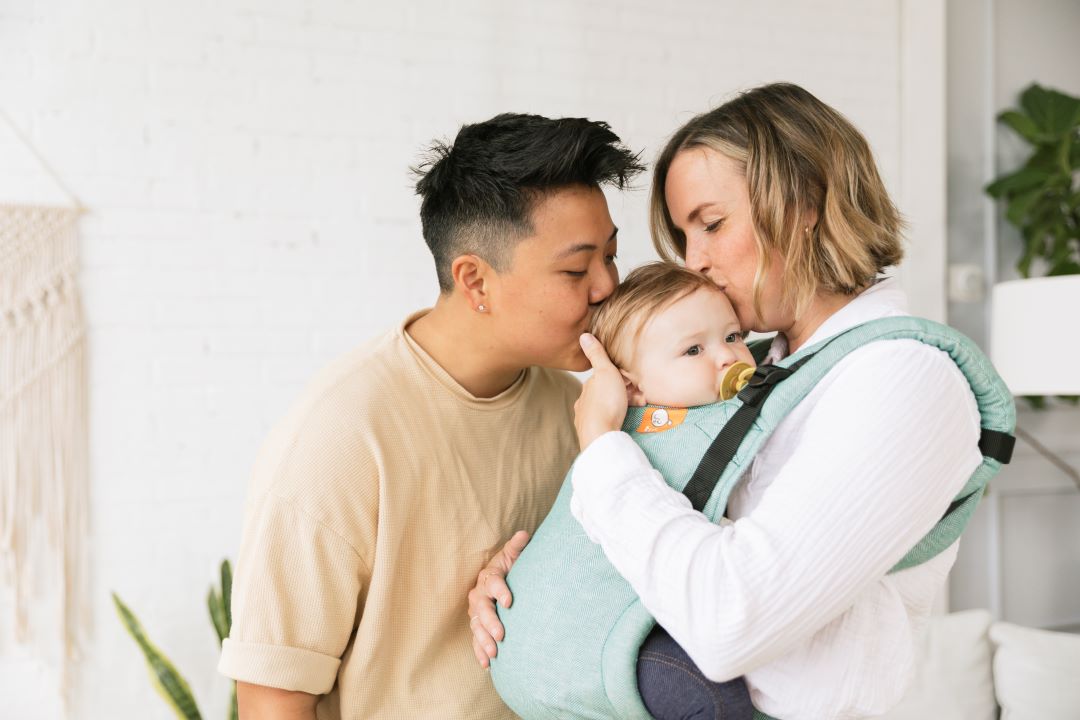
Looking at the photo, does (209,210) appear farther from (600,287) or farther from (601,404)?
(601,404)

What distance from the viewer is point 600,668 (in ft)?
3.91

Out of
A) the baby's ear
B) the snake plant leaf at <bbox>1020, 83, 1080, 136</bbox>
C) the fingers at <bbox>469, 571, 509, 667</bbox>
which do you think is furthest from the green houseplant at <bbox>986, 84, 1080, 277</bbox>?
the fingers at <bbox>469, 571, 509, 667</bbox>

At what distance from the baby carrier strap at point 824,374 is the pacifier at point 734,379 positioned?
10cm

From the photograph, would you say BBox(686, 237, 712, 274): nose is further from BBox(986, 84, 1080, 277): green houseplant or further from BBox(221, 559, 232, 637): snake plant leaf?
BBox(986, 84, 1080, 277): green houseplant

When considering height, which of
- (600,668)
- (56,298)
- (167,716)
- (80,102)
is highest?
(80,102)

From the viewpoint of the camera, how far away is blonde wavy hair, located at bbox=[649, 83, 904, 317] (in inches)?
53.2

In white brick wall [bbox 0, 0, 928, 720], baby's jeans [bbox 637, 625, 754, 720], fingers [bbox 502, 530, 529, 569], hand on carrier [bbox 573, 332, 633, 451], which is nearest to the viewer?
baby's jeans [bbox 637, 625, 754, 720]

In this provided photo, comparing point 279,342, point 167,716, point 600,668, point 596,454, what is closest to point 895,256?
point 596,454

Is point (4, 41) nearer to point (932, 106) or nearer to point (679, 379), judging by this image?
point (679, 379)

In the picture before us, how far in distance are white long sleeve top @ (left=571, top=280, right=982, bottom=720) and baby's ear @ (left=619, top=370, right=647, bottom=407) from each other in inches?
9.1

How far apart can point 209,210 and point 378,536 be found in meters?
1.72

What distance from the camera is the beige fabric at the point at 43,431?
2617mm

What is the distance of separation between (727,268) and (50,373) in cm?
215

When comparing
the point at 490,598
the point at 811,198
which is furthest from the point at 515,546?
the point at 811,198
